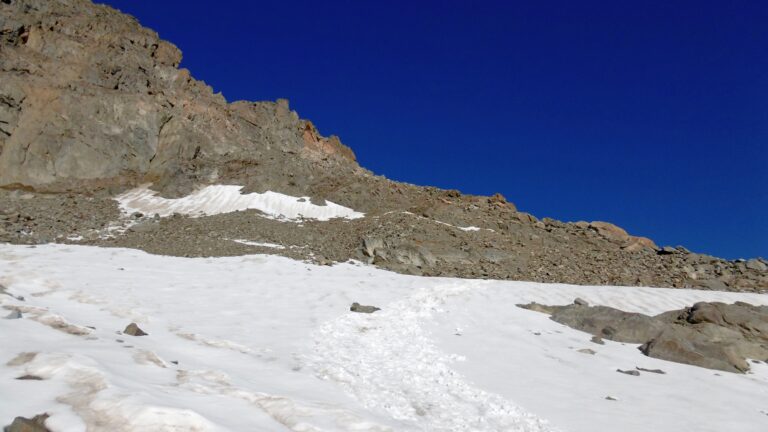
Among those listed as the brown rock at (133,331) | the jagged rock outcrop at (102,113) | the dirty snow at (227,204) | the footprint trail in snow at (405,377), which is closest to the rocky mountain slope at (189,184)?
the jagged rock outcrop at (102,113)

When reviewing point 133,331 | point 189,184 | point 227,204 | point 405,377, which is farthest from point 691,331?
point 189,184

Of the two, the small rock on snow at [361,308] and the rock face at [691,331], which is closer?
the rock face at [691,331]

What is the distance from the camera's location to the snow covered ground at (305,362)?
6227mm

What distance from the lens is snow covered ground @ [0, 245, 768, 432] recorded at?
623cm

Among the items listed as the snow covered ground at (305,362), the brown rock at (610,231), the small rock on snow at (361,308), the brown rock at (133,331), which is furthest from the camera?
the brown rock at (610,231)

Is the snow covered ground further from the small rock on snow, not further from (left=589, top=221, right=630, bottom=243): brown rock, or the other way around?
(left=589, top=221, right=630, bottom=243): brown rock

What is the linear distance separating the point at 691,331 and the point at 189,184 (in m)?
32.8

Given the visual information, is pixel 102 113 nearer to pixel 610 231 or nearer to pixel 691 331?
pixel 610 231

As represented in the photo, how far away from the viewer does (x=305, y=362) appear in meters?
10.2

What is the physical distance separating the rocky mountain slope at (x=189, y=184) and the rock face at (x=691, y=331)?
28.7 ft

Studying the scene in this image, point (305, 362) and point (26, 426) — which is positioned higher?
point (305, 362)

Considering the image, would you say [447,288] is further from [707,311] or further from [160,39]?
[160,39]

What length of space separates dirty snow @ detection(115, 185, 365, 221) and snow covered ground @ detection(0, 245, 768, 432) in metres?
14.3

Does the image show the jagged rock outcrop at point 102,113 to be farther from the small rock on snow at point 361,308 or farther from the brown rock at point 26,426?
the brown rock at point 26,426
